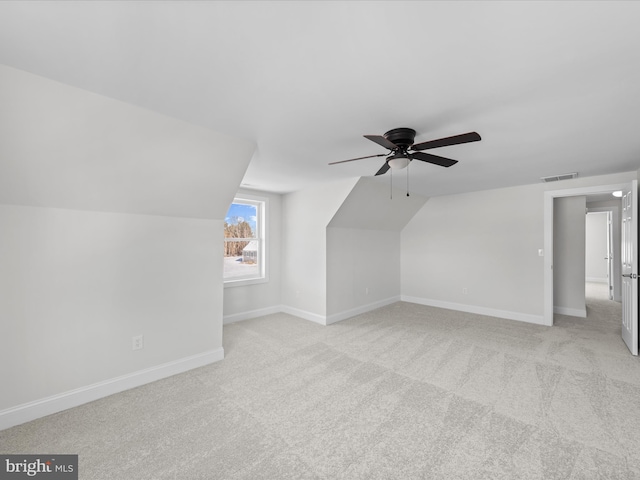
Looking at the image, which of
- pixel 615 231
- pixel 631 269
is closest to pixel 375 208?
pixel 631 269

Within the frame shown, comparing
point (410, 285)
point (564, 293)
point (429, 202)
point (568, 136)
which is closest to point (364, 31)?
point (568, 136)

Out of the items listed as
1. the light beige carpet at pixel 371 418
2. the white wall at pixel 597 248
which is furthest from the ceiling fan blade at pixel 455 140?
the white wall at pixel 597 248

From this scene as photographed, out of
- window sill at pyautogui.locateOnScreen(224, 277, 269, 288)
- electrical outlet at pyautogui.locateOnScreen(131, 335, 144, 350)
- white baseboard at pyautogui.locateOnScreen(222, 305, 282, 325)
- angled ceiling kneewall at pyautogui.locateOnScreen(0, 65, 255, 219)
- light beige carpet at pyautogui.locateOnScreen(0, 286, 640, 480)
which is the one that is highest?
angled ceiling kneewall at pyautogui.locateOnScreen(0, 65, 255, 219)

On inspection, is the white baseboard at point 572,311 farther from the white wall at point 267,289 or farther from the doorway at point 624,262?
the white wall at point 267,289

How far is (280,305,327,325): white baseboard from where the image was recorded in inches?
178

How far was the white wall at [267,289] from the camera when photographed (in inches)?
184

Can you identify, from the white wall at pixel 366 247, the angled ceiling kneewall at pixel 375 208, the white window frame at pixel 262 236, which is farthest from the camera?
the white window frame at pixel 262 236

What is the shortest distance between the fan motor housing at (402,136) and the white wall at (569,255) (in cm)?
433

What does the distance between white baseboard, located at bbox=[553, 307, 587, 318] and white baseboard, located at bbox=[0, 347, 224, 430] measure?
589cm

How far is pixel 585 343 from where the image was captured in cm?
361

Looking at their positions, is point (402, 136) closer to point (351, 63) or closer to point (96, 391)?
point (351, 63)

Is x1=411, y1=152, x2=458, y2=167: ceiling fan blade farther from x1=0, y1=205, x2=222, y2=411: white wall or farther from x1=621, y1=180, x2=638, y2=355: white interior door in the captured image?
x1=621, y1=180, x2=638, y2=355: white interior door

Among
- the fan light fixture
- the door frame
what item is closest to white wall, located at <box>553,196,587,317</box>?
the door frame

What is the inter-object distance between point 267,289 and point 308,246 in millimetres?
1175
